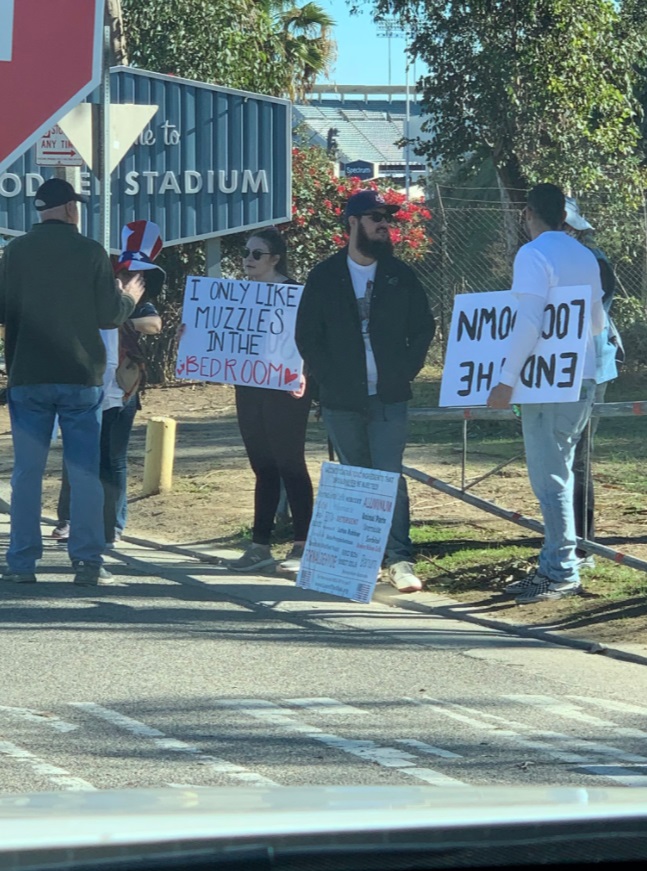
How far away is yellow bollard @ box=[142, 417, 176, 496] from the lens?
10781 millimetres

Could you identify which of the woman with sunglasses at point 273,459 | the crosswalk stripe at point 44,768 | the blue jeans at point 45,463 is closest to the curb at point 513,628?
the woman with sunglasses at point 273,459

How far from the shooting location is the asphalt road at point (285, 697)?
4.80 m

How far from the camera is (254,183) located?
53.0 feet

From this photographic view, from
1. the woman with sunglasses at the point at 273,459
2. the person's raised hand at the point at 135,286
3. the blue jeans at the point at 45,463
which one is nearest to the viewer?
the blue jeans at the point at 45,463

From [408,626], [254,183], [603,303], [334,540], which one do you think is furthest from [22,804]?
[254,183]

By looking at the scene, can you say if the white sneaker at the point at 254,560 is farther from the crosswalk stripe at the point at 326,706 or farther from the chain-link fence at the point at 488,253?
the chain-link fence at the point at 488,253

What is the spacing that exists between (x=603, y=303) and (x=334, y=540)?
193cm

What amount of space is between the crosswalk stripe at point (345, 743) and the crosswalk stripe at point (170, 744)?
404mm

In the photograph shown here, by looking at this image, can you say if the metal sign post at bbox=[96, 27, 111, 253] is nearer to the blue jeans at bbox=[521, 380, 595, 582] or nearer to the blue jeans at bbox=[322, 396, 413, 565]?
the blue jeans at bbox=[322, 396, 413, 565]

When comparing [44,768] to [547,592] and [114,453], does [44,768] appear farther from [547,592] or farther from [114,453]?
[114,453]

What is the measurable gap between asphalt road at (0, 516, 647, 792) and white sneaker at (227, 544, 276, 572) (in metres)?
0.57

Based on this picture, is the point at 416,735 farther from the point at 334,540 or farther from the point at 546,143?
the point at 546,143

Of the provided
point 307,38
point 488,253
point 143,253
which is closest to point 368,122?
point 307,38

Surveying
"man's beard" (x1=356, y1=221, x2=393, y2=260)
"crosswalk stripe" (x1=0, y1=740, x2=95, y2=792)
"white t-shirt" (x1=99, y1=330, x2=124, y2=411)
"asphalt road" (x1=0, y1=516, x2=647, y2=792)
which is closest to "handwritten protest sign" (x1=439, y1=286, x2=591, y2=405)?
"man's beard" (x1=356, y1=221, x2=393, y2=260)
